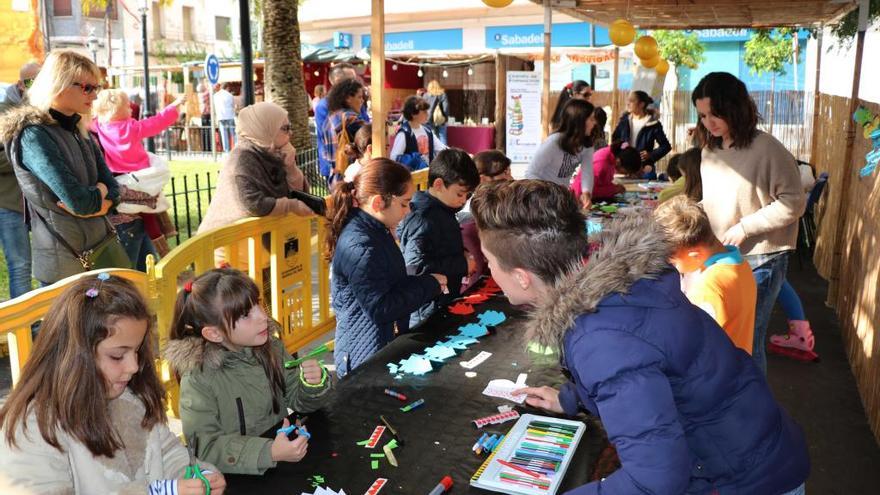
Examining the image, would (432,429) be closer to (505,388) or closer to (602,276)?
(505,388)

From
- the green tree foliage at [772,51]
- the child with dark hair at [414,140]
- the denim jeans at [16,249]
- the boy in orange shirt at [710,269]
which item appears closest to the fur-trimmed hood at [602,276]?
the boy in orange shirt at [710,269]

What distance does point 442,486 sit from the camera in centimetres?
197

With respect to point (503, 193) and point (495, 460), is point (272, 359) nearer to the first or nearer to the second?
point (495, 460)

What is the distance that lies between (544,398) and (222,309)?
113 centimetres

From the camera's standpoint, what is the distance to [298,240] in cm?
520

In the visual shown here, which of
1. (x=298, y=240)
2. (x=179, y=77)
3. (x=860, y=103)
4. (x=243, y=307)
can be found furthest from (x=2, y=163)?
(x=179, y=77)

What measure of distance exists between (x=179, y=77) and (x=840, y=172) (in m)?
34.7

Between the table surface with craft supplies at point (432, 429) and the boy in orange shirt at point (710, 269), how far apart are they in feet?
2.32

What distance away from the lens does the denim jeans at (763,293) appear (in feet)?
13.7

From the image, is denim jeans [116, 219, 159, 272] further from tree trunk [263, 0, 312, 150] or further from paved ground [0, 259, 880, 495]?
tree trunk [263, 0, 312, 150]

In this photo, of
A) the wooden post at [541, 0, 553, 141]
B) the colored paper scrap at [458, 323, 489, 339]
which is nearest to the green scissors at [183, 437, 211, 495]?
the colored paper scrap at [458, 323, 489, 339]

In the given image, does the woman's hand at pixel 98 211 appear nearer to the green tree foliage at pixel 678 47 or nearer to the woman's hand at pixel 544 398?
the woman's hand at pixel 544 398

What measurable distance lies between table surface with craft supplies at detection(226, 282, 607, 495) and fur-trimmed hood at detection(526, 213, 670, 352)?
593 mm

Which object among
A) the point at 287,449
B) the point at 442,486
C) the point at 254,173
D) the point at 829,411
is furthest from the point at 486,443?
the point at 829,411
